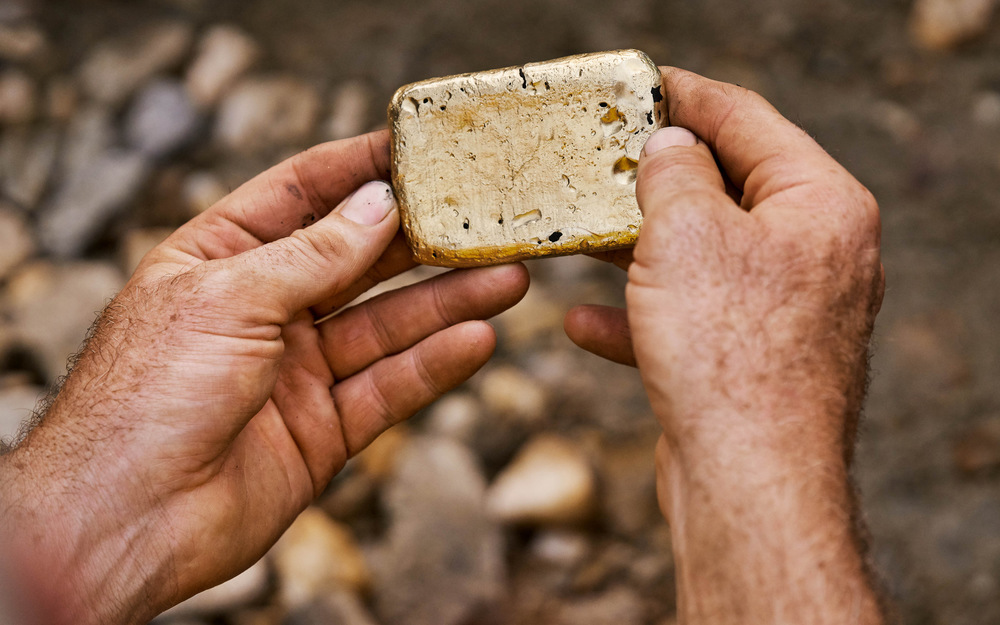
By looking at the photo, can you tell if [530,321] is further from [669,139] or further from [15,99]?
[15,99]

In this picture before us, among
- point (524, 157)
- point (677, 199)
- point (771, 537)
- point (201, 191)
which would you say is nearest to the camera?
point (771, 537)

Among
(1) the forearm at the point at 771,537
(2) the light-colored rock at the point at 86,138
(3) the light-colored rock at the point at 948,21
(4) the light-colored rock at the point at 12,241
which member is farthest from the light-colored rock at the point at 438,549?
(3) the light-colored rock at the point at 948,21

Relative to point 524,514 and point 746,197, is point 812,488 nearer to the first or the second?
point 746,197

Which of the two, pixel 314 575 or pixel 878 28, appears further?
pixel 878 28

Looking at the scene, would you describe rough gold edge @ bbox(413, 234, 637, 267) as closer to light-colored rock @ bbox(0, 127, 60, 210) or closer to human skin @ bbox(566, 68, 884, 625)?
human skin @ bbox(566, 68, 884, 625)

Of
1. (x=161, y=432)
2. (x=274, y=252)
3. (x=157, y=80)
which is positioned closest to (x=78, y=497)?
(x=161, y=432)

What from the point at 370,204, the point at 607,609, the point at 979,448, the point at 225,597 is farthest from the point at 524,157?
the point at 979,448

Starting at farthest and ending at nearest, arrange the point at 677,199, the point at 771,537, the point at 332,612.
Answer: the point at 332,612
the point at 677,199
the point at 771,537
